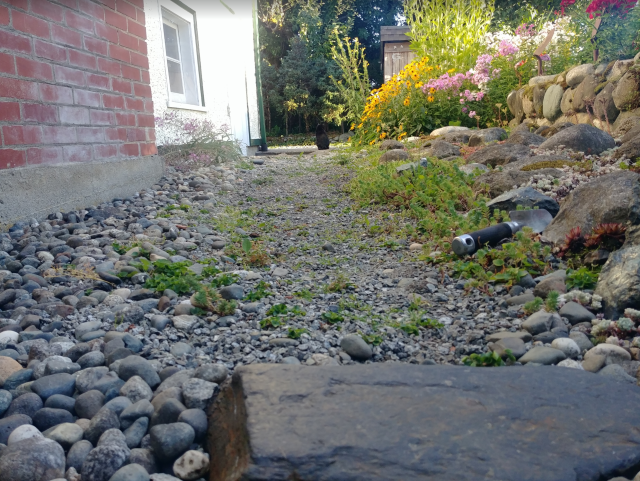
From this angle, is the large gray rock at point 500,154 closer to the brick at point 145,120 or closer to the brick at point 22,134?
the brick at point 145,120

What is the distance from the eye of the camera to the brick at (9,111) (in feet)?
9.35

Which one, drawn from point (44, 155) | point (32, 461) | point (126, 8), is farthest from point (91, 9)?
point (32, 461)

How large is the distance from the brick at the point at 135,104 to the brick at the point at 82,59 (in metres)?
0.48

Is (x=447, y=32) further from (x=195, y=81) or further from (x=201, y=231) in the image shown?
(x=201, y=231)

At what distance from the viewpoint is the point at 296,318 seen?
2.04m

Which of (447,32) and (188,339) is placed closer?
(188,339)

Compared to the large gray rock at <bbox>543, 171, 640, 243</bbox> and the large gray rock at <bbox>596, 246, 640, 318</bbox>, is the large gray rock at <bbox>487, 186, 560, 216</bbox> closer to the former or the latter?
the large gray rock at <bbox>543, 171, 640, 243</bbox>

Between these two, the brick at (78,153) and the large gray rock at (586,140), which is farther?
the large gray rock at (586,140)

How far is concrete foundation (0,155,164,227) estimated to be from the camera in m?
2.93

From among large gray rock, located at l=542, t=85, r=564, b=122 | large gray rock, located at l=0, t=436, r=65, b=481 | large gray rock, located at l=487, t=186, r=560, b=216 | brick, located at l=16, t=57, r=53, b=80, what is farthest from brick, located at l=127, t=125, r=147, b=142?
large gray rock, located at l=542, t=85, r=564, b=122

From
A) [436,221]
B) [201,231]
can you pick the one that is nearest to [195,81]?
[201,231]

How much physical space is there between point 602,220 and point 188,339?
79.9 inches

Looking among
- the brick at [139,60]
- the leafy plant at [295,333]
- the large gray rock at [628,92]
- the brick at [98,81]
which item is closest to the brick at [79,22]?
the brick at [98,81]

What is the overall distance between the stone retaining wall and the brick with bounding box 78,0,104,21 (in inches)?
191
